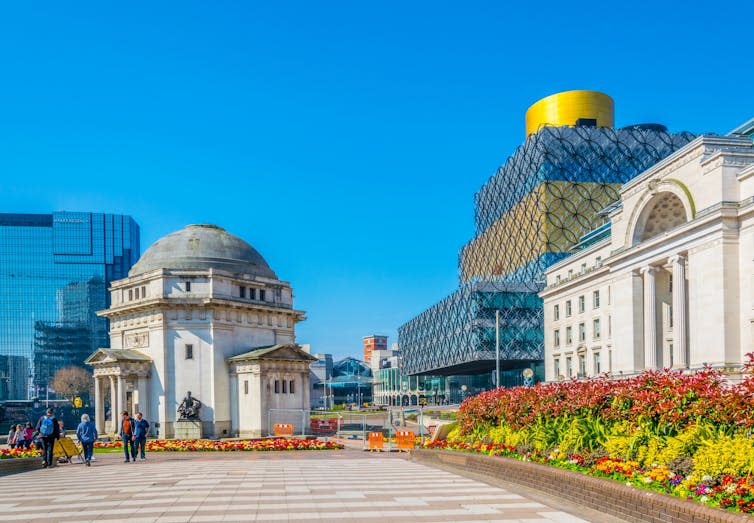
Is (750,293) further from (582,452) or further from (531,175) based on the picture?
(531,175)

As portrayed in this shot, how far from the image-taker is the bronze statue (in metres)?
57.1

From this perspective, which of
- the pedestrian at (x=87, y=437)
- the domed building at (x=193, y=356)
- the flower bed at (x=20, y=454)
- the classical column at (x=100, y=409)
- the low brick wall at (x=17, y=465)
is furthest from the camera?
the classical column at (x=100, y=409)

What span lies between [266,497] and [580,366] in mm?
59652

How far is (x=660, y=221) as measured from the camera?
2221 inches

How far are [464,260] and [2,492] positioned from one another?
116 metres

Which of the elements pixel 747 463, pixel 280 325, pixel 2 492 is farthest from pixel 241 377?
pixel 747 463

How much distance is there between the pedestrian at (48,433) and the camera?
27.1m

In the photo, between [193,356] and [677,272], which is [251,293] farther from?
[677,272]

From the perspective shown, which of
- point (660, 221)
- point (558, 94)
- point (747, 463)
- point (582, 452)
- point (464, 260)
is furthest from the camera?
point (464, 260)

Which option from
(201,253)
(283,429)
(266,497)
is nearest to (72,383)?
(201,253)

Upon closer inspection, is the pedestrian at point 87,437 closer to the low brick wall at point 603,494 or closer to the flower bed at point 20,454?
the flower bed at point 20,454

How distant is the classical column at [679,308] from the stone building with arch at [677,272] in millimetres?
67

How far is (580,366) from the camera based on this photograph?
2847 inches

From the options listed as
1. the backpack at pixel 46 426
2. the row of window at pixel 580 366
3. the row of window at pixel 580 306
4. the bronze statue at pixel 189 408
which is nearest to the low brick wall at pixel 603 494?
the backpack at pixel 46 426
